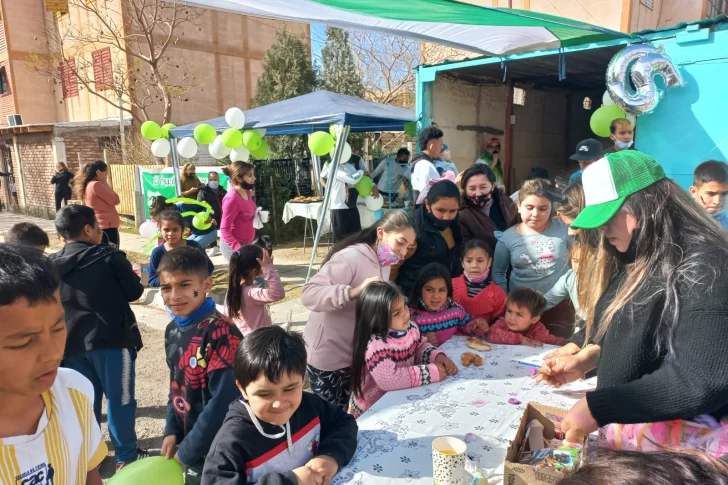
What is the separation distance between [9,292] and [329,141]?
19.7 feet

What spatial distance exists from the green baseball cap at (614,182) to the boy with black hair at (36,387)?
134cm

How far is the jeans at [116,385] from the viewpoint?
268cm

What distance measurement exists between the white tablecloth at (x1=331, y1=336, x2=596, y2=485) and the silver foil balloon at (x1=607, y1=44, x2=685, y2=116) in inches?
120

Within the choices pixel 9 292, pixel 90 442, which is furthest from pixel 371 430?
pixel 9 292

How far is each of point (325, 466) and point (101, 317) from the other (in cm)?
180

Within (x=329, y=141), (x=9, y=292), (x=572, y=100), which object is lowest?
(x=9, y=292)

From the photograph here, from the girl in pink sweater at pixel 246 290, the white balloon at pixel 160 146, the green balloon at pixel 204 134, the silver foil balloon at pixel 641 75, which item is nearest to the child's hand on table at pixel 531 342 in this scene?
the girl in pink sweater at pixel 246 290

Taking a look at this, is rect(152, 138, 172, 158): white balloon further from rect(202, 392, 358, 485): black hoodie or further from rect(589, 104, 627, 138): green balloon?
rect(202, 392, 358, 485): black hoodie

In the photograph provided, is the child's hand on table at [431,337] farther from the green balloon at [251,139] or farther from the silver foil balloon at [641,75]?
the green balloon at [251,139]

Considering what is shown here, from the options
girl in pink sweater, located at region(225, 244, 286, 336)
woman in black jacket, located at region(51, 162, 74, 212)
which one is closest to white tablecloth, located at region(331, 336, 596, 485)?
girl in pink sweater, located at region(225, 244, 286, 336)

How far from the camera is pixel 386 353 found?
2.12 meters

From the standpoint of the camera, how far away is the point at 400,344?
7.16ft

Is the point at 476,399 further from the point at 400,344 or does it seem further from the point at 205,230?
the point at 205,230

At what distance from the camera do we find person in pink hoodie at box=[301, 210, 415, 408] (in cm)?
234
